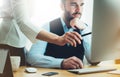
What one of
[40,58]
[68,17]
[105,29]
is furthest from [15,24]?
[105,29]

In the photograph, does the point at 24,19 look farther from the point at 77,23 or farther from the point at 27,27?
the point at 77,23

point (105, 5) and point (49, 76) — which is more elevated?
point (105, 5)

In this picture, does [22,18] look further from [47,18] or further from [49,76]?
[49,76]

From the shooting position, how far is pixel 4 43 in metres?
1.88

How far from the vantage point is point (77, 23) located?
6.93 ft

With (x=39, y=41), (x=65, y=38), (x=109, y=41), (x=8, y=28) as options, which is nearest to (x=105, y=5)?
(x=109, y=41)

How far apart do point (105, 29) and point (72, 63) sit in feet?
1.28

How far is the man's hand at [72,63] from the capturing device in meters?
1.99

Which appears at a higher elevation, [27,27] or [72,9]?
[72,9]

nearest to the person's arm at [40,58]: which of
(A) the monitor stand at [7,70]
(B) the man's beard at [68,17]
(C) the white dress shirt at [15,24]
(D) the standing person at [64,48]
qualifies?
(D) the standing person at [64,48]

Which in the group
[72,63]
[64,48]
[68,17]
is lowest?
[72,63]

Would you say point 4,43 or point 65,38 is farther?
point 65,38

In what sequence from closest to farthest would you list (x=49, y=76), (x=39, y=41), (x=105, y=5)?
1. (x=49, y=76)
2. (x=105, y=5)
3. (x=39, y=41)

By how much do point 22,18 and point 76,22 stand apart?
1.54 feet
